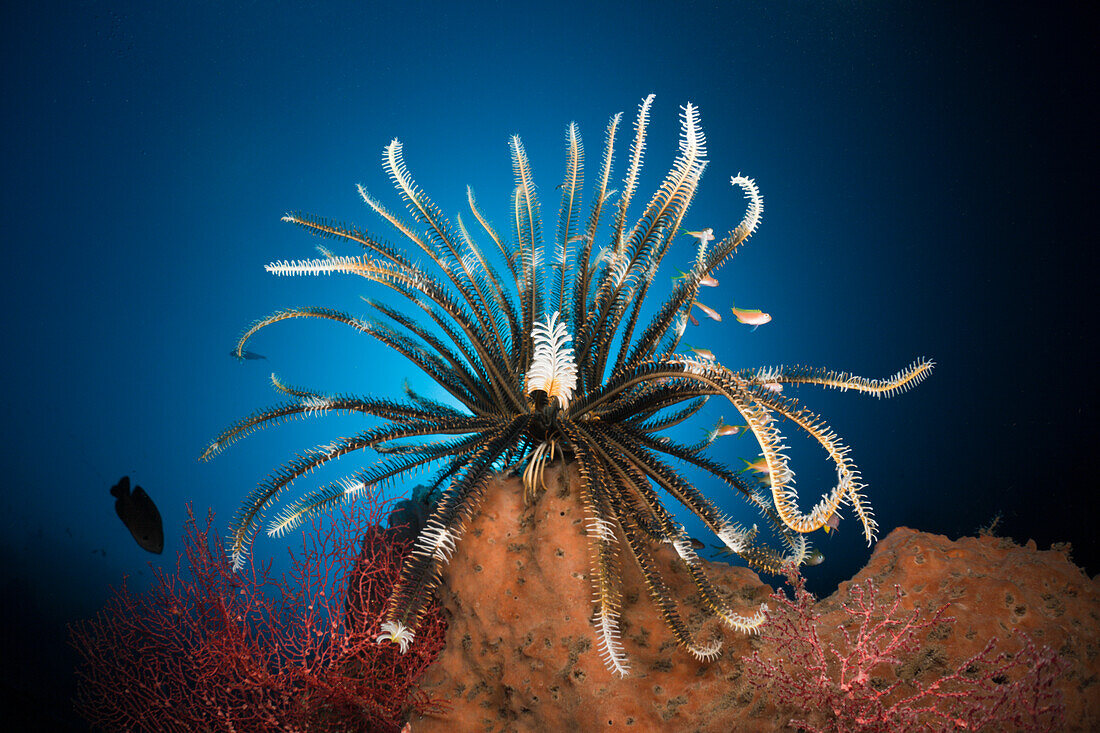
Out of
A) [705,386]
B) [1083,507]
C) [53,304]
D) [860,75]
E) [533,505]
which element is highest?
[860,75]

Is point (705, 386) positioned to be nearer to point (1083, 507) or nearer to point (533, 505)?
point (533, 505)

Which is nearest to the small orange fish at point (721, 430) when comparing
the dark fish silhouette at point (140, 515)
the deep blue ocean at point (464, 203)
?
the deep blue ocean at point (464, 203)

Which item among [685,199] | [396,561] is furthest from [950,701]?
[396,561]

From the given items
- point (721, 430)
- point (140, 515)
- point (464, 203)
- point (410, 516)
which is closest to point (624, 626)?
point (410, 516)

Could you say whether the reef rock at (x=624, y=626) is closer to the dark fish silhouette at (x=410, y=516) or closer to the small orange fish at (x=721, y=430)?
the dark fish silhouette at (x=410, y=516)

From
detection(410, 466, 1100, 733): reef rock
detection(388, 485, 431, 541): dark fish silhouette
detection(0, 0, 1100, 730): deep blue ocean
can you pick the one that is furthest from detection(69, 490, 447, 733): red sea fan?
detection(0, 0, 1100, 730): deep blue ocean

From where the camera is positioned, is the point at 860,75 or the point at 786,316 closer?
the point at 860,75
